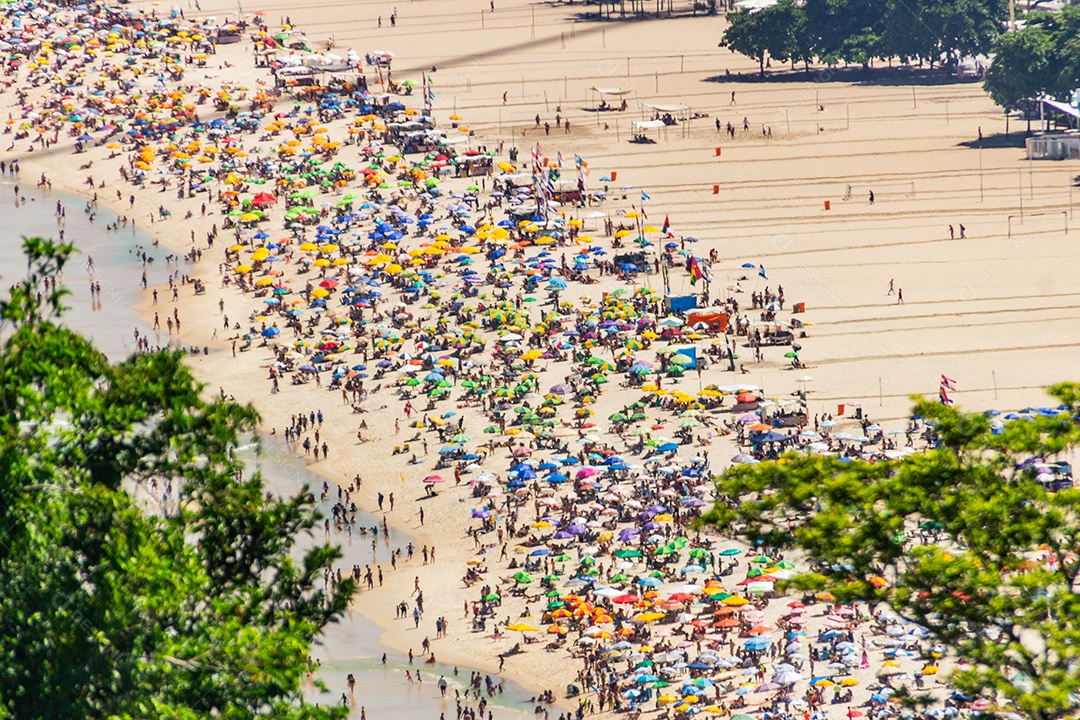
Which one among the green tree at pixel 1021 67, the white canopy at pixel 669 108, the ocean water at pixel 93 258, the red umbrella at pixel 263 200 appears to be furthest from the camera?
the white canopy at pixel 669 108

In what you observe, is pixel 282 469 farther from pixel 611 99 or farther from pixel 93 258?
pixel 611 99

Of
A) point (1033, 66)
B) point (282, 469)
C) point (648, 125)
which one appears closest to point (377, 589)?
point (282, 469)

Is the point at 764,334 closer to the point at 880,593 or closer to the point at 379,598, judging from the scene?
the point at 379,598

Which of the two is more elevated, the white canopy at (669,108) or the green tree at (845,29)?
the green tree at (845,29)

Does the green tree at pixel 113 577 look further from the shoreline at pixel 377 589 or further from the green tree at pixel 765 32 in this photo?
A: the green tree at pixel 765 32

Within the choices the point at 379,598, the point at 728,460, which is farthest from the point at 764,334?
the point at 379,598

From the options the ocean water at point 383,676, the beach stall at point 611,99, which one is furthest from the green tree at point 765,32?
the ocean water at point 383,676
